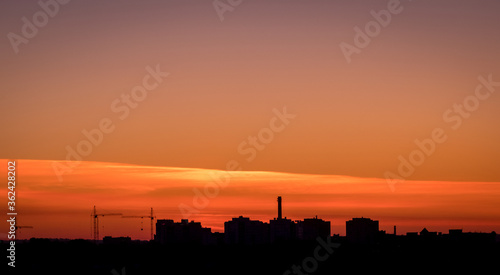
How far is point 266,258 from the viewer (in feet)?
528

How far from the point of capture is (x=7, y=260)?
13788 cm

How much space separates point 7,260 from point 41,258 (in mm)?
13326

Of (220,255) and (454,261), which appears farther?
(220,255)

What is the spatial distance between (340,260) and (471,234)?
2152 inches

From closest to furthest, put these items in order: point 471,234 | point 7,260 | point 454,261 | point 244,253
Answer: point 7,260 < point 454,261 < point 244,253 < point 471,234

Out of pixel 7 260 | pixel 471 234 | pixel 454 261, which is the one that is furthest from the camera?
pixel 471 234

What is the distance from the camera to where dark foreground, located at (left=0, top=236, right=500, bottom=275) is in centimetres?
14250

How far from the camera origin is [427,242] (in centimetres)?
17212

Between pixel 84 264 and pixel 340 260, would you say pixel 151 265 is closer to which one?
pixel 84 264

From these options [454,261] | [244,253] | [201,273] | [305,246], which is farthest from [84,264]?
[454,261]

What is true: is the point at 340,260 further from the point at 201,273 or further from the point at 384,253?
the point at 201,273

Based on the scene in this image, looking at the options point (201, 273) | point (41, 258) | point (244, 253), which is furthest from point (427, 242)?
point (41, 258)

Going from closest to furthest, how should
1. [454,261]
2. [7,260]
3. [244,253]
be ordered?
[7,260] → [454,261] → [244,253]

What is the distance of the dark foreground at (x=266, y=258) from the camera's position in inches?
5610
